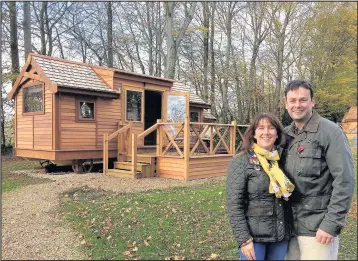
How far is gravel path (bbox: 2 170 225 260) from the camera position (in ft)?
9.48

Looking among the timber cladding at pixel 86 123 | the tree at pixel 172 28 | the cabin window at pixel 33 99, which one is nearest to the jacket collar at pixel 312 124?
the tree at pixel 172 28

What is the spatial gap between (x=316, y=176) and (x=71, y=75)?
6.40m

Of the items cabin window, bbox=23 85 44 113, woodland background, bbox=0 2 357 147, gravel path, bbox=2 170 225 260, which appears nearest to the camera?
woodland background, bbox=0 2 357 147

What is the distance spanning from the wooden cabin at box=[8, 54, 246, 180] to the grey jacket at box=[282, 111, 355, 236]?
15.3 feet

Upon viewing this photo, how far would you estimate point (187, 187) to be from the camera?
550 cm

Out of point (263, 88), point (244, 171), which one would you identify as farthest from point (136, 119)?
point (244, 171)

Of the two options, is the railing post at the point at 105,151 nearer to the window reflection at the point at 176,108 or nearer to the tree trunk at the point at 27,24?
the window reflection at the point at 176,108

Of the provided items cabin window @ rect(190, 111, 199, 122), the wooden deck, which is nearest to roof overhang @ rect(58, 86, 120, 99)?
the wooden deck

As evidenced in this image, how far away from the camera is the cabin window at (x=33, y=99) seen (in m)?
7.12

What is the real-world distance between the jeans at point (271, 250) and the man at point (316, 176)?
5 centimetres

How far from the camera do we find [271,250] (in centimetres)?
156

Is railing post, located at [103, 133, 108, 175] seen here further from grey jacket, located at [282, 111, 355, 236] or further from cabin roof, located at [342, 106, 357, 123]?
cabin roof, located at [342, 106, 357, 123]

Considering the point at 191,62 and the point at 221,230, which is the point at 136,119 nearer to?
the point at 191,62

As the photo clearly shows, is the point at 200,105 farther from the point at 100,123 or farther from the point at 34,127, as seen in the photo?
the point at 34,127
